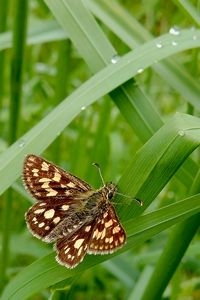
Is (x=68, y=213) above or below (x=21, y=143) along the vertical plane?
below

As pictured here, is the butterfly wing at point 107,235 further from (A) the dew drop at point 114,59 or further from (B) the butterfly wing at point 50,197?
(A) the dew drop at point 114,59

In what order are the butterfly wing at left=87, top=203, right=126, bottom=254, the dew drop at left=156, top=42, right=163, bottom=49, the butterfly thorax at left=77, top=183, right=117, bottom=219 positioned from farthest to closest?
1. the dew drop at left=156, top=42, right=163, bottom=49
2. the butterfly thorax at left=77, top=183, right=117, bottom=219
3. the butterfly wing at left=87, top=203, right=126, bottom=254

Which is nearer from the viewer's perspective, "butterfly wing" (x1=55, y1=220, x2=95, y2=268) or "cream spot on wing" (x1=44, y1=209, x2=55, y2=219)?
"butterfly wing" (x1=55, y1=220, x2=95, y2=268)

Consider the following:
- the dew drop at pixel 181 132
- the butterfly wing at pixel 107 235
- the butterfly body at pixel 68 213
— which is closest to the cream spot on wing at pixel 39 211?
the butterfly body at pixel 68 213

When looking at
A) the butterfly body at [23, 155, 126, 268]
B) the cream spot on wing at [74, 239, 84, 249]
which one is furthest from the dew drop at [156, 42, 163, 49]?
the cream spot on wing at [74, 239, 84, 249]

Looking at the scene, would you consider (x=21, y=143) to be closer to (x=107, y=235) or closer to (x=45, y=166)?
(x=45, y=166)

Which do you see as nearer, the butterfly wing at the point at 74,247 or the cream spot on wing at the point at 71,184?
the butterfly wing at the point at 74,247

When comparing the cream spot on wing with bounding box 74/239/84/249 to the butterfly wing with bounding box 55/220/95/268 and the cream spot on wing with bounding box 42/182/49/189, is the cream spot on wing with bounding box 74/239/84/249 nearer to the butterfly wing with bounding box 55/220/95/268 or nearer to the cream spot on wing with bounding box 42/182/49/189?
the butterfly wing with bounding box 55/220/95/268

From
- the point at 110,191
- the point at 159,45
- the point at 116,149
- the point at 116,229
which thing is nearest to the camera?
the point at 116,229

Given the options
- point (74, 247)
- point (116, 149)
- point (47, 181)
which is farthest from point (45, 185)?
point (116, 149)
